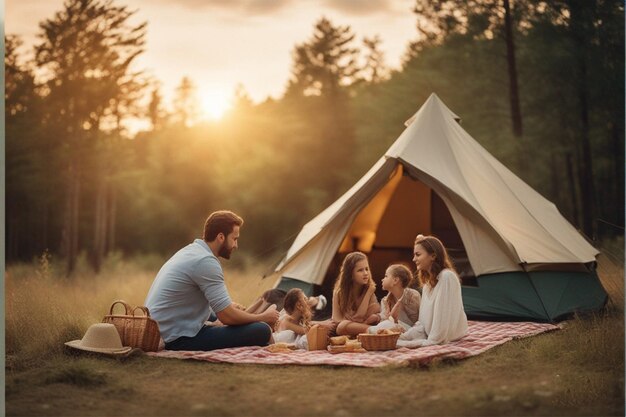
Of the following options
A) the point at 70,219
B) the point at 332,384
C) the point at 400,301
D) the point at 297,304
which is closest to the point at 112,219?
the point at 70,219

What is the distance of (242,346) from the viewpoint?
516cm

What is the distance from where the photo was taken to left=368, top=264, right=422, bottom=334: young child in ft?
18.1

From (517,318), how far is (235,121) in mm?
19332

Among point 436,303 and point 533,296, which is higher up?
point 436,303

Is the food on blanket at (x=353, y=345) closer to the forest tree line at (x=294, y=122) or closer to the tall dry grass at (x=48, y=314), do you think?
the tall dry grass at (x=48, y=314)

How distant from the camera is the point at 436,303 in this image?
5.20 meters

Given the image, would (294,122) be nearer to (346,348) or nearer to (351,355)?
(346,348)

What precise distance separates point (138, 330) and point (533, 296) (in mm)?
3498

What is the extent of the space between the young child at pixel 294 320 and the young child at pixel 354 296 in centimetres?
28

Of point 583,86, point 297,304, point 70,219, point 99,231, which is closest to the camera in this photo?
point 297,304

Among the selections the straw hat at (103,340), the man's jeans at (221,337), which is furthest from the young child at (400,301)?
the straw hat at (103,340)

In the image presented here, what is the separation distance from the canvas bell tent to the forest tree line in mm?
711

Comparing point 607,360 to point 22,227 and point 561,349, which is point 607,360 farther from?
point 22,227

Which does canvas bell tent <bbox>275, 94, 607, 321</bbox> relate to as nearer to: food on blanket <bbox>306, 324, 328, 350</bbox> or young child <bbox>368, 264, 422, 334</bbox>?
young child <bbox>368, 264, 422, 334</bbox>
